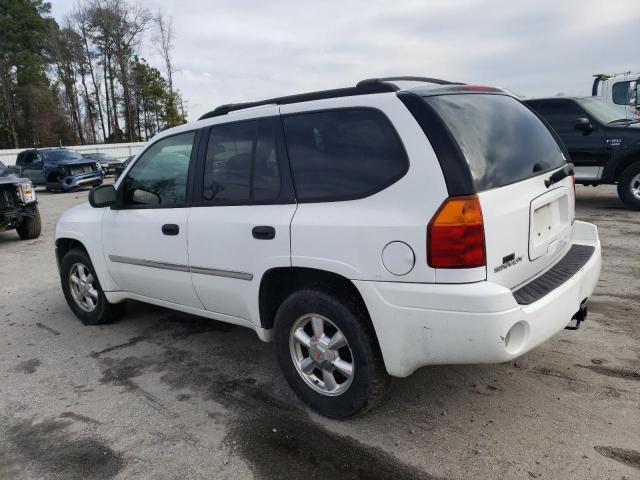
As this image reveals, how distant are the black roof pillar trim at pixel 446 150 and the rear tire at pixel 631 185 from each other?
7.80 meters

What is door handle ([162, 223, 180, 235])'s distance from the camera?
11.7 feet

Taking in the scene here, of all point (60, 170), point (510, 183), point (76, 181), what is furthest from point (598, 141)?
point (60, 170)

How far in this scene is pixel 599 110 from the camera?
9406 millimetres

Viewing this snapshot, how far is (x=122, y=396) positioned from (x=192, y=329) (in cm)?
118

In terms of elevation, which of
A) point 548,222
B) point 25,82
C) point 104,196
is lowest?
point 548,222

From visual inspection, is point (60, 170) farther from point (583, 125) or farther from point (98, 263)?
point (583, 125)

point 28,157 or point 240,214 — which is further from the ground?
point 28,157

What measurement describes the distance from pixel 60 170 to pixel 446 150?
1895 cm

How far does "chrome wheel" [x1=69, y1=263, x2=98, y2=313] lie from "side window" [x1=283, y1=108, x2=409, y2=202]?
2.70m

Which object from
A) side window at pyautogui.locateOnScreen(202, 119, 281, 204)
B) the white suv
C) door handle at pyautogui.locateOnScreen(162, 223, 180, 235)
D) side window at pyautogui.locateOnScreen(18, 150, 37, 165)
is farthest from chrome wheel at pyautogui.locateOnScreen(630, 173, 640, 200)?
side window at pyautogui.locateOnScreen(18, 150, 37, 165)

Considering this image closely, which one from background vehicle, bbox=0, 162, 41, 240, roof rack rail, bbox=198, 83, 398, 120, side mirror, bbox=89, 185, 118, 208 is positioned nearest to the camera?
roof rack rail, bbox=198, 83, 398, 120

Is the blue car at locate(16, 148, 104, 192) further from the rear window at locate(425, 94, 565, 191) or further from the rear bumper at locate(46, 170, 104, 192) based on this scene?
the rear window at locate(425, 94, 565, 191)

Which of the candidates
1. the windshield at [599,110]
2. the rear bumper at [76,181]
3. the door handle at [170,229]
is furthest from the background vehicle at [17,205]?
the windshield at [599,110]

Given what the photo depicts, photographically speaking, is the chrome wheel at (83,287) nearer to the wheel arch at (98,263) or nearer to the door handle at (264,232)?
the wheel arch at (98,263)
